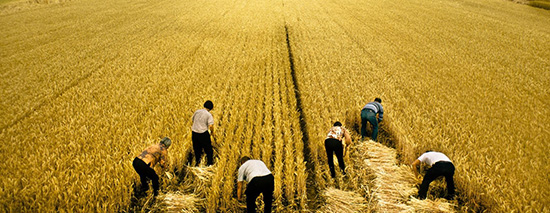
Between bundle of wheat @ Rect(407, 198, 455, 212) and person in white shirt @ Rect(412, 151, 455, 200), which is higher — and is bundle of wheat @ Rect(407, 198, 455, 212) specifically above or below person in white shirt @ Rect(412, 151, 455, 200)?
below

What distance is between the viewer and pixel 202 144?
18.2 ft

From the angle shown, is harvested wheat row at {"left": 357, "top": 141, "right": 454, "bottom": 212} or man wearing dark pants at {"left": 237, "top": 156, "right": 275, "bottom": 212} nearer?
man wearing dark pants at {"left": 237, "top": 156, "right": 275, "bottom": 212}

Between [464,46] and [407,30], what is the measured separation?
5.69 metres

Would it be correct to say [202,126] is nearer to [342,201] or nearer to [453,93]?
[342,201]

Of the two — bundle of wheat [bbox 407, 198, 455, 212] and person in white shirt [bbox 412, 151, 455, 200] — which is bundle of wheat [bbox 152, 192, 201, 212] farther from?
person in white shirt [bbox 412, 151, 455, 200]

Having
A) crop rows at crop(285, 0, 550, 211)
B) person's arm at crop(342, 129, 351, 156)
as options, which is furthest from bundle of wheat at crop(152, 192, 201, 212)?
person's arm at crop(342, 129, 351, 156)

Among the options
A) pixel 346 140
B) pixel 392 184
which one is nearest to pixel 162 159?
pixel 346 140

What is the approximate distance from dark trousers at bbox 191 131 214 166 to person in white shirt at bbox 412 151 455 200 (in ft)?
14.0

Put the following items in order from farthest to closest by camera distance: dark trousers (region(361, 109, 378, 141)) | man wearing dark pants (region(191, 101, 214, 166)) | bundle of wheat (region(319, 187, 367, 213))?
dark trousers (region(361, 109, 378, 141))
man wearing dark pants (region(191, 101, 214, 166))
bundle of wheat (region(319, 187, 367, 213))

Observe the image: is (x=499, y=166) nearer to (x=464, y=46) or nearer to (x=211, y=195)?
(x=211, y=195)

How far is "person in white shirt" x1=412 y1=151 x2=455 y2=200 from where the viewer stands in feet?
14.4

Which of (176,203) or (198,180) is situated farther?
(198,180)

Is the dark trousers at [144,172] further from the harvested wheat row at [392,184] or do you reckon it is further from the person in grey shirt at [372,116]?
the person in grey shirt at [372,116]

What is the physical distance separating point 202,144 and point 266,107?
367cm
